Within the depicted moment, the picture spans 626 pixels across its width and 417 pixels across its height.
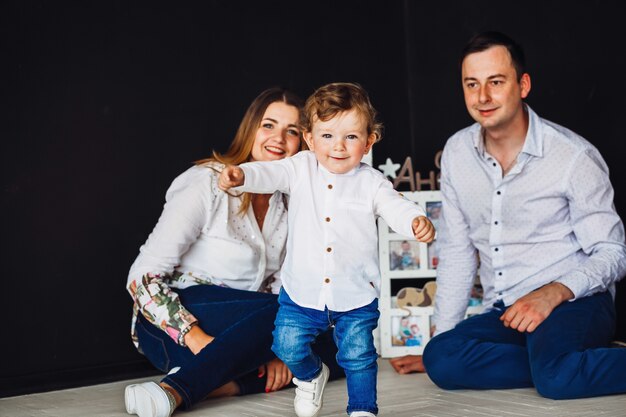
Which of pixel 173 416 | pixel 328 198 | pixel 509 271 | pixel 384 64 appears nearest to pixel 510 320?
pixel 509 271

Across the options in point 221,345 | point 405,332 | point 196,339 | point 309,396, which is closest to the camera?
point 309,396

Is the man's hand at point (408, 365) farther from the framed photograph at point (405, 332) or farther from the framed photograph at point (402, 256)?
the framed photograph at point (402, 256)

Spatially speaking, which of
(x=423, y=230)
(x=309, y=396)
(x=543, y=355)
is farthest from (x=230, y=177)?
(x=543, y=355)

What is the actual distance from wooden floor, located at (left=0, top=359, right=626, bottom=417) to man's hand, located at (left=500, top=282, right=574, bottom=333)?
22 cm

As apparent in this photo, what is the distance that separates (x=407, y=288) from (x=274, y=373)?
1.02m

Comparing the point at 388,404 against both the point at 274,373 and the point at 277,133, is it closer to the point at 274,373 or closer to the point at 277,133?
the point at 274,373

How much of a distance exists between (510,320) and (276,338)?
958mm

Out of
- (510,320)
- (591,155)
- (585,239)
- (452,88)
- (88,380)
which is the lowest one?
(88,380)

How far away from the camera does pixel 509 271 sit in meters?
3.21

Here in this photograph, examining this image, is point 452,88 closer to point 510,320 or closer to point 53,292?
point 510,320

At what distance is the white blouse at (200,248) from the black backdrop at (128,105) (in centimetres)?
44

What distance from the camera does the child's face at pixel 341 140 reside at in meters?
2.33

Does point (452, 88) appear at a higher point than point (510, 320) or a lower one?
higher

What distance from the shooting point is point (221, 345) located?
274 centimetres
